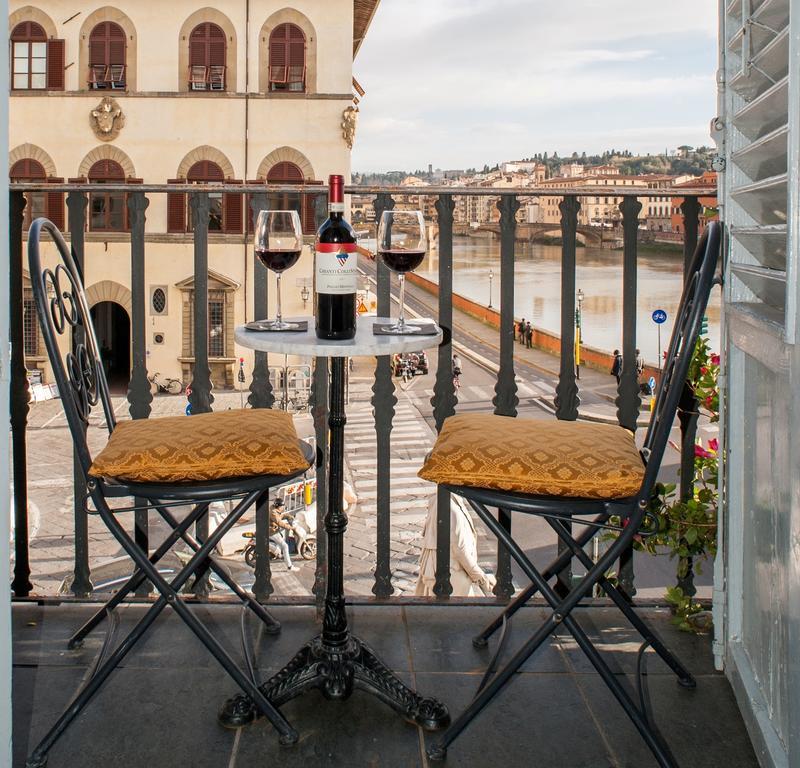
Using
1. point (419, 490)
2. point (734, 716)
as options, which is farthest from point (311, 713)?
point (419, 490)

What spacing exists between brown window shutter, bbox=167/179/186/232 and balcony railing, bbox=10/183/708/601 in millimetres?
20574

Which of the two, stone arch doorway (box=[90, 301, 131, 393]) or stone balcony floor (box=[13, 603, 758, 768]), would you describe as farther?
stone arch doorway (box=[90, 301, 131, 393])

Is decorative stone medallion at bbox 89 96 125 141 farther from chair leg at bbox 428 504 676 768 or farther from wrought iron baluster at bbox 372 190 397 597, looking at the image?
chair leg at bbox 428 504 676 768

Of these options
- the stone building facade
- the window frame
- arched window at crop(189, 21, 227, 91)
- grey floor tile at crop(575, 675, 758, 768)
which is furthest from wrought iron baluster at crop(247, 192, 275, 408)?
the window frame

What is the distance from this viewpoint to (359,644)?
1.61 m

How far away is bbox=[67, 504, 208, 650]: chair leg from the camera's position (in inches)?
64.6

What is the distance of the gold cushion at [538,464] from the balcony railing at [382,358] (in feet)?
1.48

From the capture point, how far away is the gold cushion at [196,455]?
4.69ft

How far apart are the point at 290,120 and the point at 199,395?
70.3 ft

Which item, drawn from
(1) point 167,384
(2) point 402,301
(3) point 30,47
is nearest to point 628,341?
(2) point 402,301

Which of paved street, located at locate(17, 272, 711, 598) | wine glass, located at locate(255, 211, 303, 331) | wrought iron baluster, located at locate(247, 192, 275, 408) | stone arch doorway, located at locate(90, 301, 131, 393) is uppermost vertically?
wine glass, located at locate(255, 211, 303, 331)

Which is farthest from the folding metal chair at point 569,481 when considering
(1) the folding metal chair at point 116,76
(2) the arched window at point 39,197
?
(1) the folding metal chair at point 116,76

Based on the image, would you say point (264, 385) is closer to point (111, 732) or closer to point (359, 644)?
point (359, 644)

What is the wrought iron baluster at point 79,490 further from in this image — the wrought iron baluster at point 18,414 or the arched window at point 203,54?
the arched window at point 203,54
